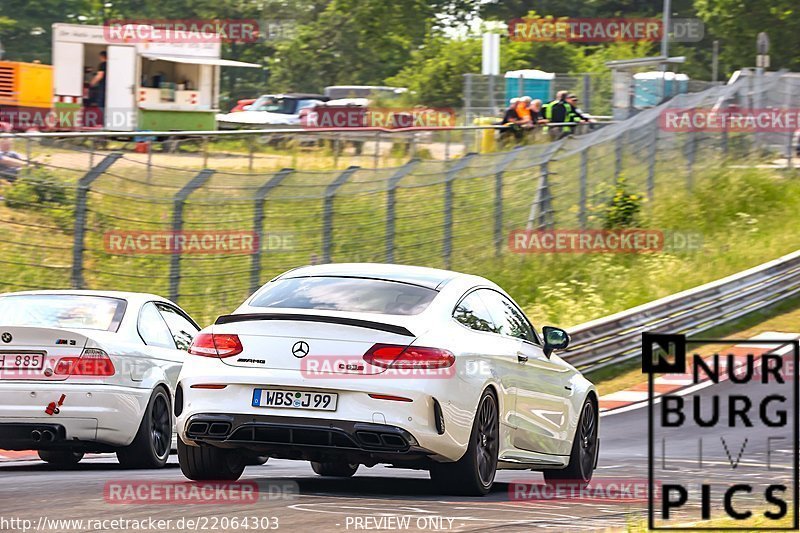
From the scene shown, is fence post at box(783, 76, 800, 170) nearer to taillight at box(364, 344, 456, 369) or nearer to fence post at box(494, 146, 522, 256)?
fence post at box(494, 146, 522, 256)

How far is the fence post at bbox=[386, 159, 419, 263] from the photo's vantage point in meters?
21.1

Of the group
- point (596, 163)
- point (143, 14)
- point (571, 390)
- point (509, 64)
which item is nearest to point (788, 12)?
point (509, 64)

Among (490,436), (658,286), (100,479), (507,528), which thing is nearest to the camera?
(507,528)

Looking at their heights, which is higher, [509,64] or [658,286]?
[509,64]

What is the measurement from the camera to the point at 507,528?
777 centimetres

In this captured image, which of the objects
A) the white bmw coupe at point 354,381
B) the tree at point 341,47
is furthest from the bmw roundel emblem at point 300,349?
the tree at point 341,47

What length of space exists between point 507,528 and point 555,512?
1088 mm

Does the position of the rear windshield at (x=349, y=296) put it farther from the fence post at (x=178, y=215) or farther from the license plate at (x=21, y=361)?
the fence post at (x=178, y=215)

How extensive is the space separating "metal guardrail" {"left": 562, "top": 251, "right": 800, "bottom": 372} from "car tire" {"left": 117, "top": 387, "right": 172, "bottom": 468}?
8.42 m

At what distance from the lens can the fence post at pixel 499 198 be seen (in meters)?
23.4

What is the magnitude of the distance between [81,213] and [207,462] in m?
9.00

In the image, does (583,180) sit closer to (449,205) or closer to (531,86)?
(449,205)

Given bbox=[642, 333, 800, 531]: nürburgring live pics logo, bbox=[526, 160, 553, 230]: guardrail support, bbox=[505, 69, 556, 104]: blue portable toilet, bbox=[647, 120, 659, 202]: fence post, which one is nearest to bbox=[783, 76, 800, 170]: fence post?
bbox=[647, 120, 659, 202]: fence post

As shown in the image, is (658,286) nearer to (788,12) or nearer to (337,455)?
(337,455)
